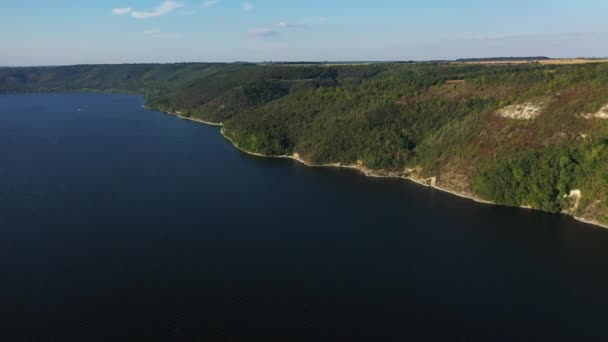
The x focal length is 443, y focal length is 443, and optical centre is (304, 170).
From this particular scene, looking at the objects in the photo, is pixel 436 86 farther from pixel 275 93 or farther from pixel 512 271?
pixel 275 93

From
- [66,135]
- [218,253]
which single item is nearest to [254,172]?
[218,253]

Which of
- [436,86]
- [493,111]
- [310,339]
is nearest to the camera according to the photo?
[310,339]

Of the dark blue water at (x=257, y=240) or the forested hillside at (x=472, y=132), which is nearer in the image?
Answer: the dark blue water at (x=257, y=240)

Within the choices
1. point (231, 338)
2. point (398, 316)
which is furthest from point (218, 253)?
point (398, 316)

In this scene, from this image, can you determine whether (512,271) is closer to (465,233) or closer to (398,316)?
(465,233)

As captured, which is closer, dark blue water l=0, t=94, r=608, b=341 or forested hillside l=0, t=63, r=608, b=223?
dark blue water l=0, t=94, r=608, b=341

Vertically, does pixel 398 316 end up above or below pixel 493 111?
below

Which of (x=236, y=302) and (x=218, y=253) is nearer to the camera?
(x=236, y=302)

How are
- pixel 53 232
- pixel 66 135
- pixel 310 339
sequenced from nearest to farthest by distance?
pixel 310 339
pixel 53 232
pixel 66 135

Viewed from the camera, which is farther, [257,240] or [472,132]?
[472,132]
